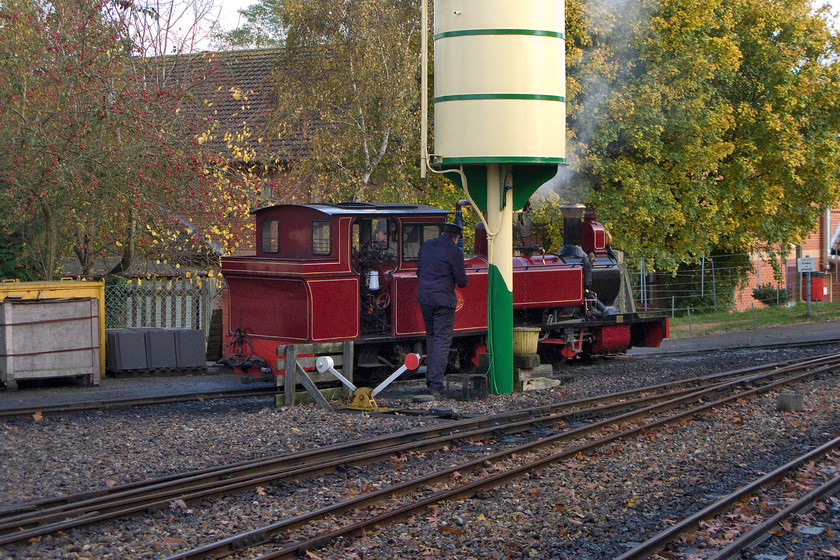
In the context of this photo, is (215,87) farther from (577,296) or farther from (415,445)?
(415,445)

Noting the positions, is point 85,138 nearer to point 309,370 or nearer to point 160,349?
point 160,349

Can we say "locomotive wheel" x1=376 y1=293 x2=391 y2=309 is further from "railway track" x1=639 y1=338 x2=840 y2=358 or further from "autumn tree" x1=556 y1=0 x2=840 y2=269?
"autumn tree" x1=556 y1=0 x2=840 y2=269

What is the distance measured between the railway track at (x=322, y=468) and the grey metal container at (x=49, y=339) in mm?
6860

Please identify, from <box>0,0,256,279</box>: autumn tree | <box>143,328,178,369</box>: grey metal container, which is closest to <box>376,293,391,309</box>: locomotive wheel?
<box>0,0,256,279</box>: autumn tree

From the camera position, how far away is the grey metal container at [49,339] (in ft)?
45.2

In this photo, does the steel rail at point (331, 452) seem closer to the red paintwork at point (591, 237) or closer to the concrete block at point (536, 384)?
the concrete block at point (536, 384)

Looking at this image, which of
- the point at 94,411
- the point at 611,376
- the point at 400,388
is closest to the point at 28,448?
the point at 94,411

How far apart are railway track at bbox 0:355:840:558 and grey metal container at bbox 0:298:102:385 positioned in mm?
6860

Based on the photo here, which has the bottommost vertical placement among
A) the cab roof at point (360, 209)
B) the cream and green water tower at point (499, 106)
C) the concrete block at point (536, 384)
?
the concrete block at point (536, 384)

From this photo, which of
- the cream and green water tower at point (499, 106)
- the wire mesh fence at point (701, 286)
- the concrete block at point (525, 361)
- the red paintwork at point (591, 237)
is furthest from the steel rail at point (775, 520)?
the wire mesh fence at point (701, 286)

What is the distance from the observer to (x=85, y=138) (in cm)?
1484

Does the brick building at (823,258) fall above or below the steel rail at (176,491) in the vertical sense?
above

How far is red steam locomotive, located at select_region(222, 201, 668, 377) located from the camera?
40.2ft

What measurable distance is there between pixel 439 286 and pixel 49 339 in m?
6.03
